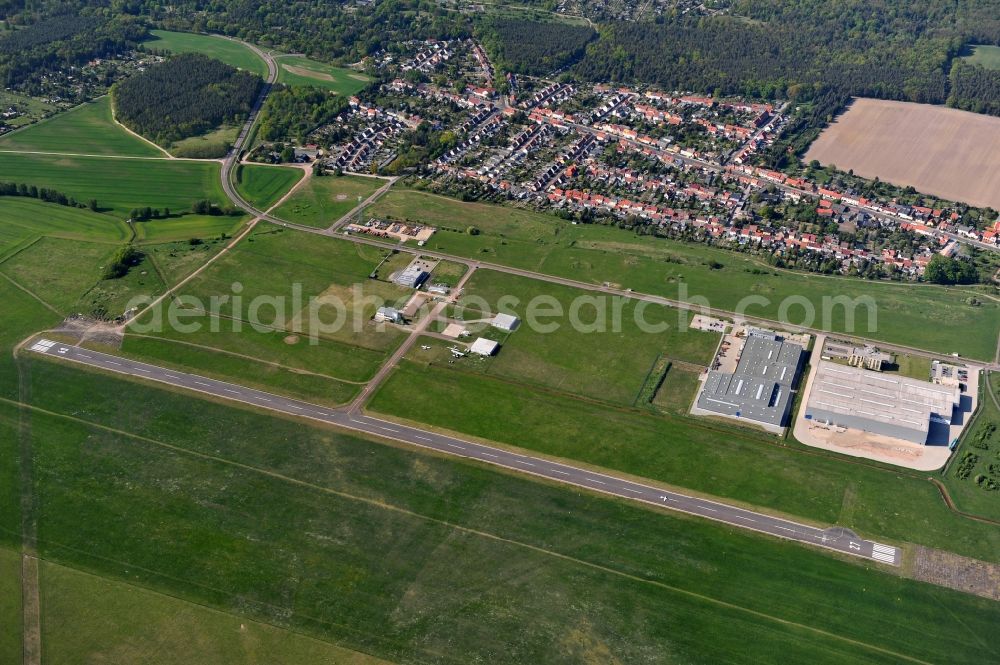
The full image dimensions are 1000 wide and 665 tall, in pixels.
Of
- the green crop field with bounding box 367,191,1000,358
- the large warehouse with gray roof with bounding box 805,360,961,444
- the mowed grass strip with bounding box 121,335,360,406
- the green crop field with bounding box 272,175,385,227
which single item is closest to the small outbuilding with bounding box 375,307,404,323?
the mowed grass strip with bounding box 121,335,360,406

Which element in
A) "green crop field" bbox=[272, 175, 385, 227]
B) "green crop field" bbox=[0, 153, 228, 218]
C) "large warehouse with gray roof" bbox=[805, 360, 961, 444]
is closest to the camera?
"large warehouse with gray roof" bbox=[805, 360, 961, 444]

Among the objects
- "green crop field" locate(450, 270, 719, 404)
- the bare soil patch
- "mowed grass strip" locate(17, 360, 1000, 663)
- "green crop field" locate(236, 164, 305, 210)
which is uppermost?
"green crop field" locate(236, 164, 305, 210)

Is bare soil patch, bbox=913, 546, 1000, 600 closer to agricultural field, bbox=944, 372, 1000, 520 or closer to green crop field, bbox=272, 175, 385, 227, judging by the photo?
agricultural field, bbox=944, 372, 1000, 520

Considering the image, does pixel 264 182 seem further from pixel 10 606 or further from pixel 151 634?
pixel 151 634

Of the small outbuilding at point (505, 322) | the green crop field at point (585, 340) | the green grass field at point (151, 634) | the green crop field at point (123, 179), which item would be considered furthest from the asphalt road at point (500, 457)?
the green crop field at point (123, 179)

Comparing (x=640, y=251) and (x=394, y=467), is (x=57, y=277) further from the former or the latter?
(x=640, y=251)

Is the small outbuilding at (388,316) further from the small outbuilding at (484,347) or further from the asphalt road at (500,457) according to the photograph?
the asphalt road at (500,457)

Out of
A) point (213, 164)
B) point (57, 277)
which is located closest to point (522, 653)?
point (57, 277)
